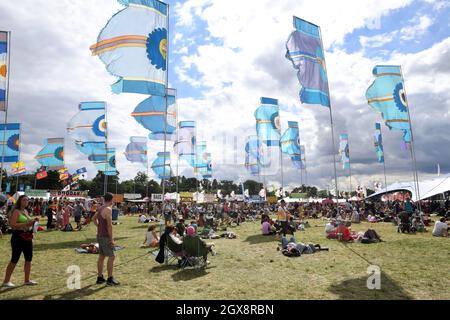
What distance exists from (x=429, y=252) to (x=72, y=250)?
12226 mm

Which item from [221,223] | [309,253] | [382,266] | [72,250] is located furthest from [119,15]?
[221,223]

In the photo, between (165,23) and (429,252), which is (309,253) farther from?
(165,23)

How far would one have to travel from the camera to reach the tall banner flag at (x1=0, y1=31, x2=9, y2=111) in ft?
40.3

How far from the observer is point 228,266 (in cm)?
872

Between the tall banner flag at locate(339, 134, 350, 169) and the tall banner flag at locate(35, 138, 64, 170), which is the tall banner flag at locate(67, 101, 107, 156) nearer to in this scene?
the tall banner flag at locate(35, 138, 64, 170)

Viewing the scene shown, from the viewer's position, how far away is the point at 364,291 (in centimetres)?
613

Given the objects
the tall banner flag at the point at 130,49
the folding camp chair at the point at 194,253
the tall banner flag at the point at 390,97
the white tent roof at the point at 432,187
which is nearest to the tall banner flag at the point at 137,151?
the tall banner flag at the point at 130,49

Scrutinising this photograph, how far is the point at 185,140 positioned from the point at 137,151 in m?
5.91

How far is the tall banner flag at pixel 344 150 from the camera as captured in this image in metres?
35.9

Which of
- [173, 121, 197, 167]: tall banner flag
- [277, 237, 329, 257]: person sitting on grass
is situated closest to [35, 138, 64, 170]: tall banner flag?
[173, 121, 197, 167]: tall banner flag

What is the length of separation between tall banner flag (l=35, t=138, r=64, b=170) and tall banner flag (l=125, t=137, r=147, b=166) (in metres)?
6.04

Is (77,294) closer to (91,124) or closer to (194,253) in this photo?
(194,253)

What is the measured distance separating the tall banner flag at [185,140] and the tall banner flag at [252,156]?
7379mm

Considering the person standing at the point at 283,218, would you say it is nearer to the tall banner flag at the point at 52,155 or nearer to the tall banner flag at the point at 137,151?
the tall banner flag at the point at 137,151
